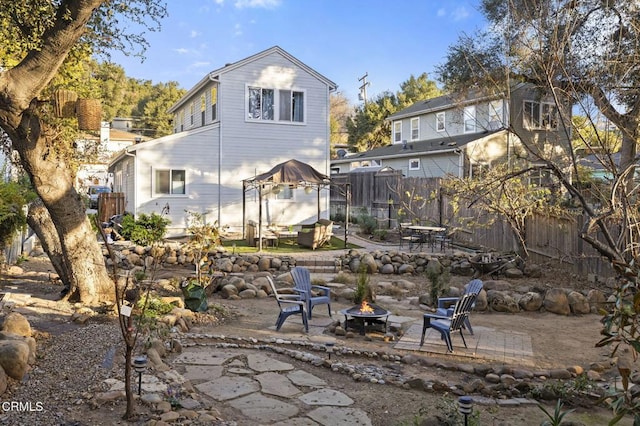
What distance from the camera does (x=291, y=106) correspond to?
65.2ft

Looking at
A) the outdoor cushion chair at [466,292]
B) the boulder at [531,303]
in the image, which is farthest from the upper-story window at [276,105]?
the outdoor cushion chair at [466,292]

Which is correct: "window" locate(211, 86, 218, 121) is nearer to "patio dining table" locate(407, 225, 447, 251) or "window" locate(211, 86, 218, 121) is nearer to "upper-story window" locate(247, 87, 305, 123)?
"upper-story window" locate(247, 87, 305, 123)

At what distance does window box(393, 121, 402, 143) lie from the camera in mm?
31214

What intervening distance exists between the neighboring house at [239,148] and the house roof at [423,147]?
251 inches

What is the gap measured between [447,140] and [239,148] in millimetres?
10991

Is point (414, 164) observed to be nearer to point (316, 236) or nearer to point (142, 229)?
point (316, 236)

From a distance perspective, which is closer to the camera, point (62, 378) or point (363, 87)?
point (62, 378)

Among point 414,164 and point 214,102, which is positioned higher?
point 214,102

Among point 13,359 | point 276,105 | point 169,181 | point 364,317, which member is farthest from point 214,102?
point 13,359

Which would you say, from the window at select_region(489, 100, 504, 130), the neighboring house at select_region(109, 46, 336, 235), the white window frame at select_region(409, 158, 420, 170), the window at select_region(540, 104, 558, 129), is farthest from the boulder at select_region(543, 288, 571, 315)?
the white window frame at select_region(409, 158, 420, 170)

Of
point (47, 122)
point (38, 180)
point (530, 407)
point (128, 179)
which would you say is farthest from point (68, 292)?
point (128, 179)

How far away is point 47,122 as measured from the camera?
8.16 metres

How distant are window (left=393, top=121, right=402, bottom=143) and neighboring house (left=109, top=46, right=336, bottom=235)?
11.7 meters

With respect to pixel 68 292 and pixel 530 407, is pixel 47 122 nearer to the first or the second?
pixel 68 292
